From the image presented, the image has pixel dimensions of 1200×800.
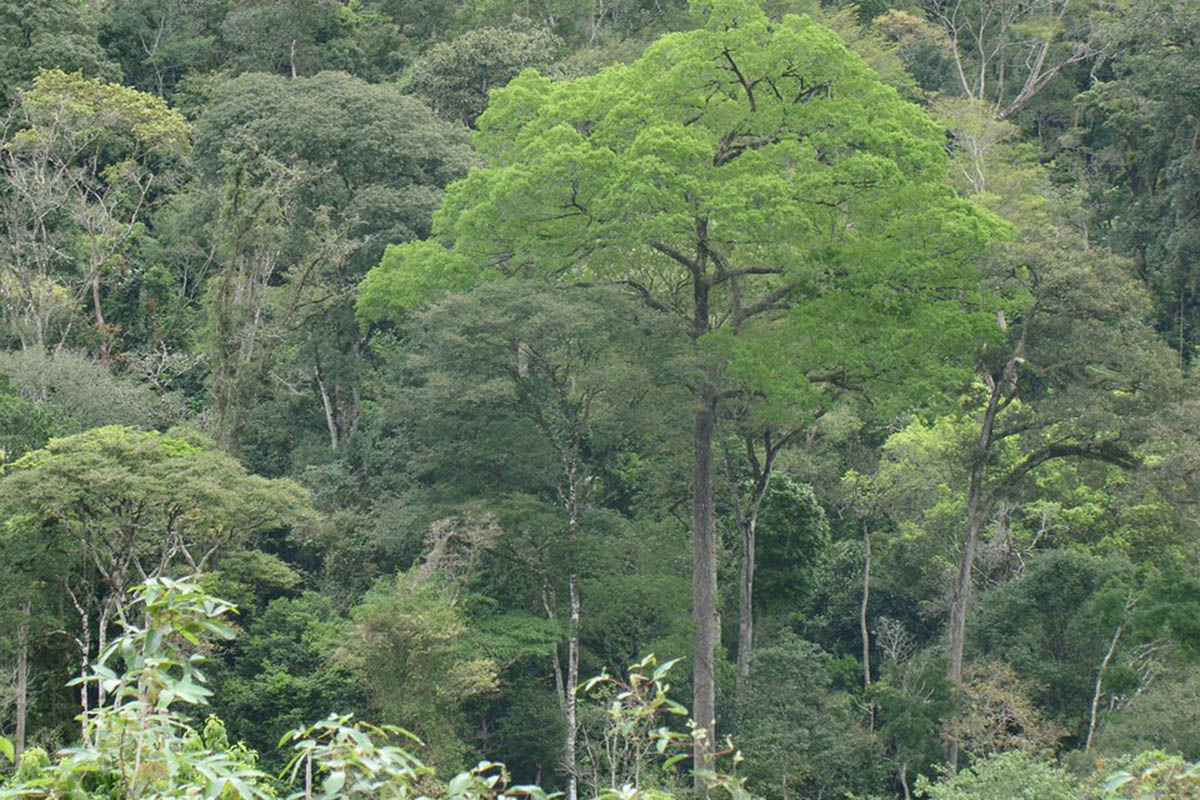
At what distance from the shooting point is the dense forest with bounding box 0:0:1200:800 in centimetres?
1795

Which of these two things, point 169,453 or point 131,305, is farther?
point 131,305

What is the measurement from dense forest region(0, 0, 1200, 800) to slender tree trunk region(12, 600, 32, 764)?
5cm

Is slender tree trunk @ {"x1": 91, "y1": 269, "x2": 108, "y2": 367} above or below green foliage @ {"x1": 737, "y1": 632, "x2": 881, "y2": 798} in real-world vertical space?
above

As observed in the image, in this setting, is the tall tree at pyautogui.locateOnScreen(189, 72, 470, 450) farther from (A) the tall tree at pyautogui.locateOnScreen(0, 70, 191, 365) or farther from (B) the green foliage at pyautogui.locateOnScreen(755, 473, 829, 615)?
(B) the green foliage at pyautogui.locateOnScreen(755, 473, 829, 615)

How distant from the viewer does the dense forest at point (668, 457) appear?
17953 mm

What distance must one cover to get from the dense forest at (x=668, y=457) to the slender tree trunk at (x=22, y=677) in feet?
0.17

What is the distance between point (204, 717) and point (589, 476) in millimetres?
6398

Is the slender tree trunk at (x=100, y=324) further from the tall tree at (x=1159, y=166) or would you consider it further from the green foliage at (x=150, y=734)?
the green foliage at (x=150, y=734)

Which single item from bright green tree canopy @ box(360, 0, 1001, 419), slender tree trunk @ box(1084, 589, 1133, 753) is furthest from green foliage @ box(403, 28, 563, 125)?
slender tree trunk @ box(1084, 589, 1133, 753)

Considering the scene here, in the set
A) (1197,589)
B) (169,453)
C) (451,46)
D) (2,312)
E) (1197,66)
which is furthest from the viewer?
(451,46)

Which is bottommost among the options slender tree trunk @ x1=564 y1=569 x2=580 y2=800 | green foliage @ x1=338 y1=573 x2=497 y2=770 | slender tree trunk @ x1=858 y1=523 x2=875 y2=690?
slender tree trunk @ x1=858 y1=523 x2=875 y2=690

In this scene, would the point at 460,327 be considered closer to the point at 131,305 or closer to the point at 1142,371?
the point at 1142,371

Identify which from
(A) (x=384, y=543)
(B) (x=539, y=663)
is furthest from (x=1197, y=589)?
(A) (x=384, y=543)

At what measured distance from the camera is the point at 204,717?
19203 millimetres
